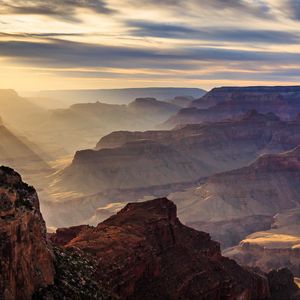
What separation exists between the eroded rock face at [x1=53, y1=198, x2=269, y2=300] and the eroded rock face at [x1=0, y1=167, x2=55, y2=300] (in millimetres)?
9468

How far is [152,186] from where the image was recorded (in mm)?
199125

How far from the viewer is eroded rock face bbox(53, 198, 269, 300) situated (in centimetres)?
5025

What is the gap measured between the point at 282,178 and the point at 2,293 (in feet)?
507

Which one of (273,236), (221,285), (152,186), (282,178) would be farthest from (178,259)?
(152,186)

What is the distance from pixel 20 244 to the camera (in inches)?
1369

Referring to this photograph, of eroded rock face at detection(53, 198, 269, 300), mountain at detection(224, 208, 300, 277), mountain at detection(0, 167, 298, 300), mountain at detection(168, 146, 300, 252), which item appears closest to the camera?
mountain at detection(0, 167, 298, 300)

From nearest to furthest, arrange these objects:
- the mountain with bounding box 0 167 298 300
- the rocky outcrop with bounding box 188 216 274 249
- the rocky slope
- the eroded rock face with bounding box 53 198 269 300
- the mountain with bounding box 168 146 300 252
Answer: the mountain with bounding box 0 167 298 300 < the eroded rock face with bounding box 53 198 269 300 < the rocky outcrop with bounding box 188 216 274 249 < the mountain with bounding box 168 146 300 252 < the rocky slope

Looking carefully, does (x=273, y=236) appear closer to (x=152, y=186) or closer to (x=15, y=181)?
(x=152, y=186)

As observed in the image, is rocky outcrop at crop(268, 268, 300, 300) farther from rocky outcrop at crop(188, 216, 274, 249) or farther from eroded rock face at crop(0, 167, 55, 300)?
rocky outcrop at crop(188, 216, 274, 249)

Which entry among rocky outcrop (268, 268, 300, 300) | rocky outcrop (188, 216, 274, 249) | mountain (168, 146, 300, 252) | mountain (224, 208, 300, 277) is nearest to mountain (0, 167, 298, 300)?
rocky outcrop (268, 268, 300, 300)

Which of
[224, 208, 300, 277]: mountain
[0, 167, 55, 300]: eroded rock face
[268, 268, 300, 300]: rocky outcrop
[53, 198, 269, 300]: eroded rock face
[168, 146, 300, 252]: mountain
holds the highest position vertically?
[0, 167, 55, 300]: eroded rock face

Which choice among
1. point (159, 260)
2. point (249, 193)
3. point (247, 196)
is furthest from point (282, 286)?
point (249, 193)

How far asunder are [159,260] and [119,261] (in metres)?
5.85

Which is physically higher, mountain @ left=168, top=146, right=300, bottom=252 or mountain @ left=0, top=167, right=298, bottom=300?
mountain @ left=0, top=167, right=298, bottom=300
